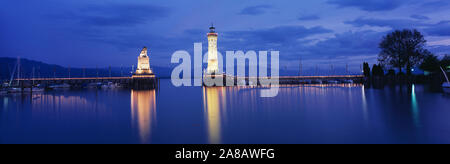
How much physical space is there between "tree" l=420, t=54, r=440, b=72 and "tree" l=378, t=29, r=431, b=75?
0.84 m

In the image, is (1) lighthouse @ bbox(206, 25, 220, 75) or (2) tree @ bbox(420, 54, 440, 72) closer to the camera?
(2) tree @ bbox(420, 54, 440, 72)

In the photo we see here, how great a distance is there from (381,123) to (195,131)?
962 centimetres

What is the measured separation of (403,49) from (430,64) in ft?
17.7

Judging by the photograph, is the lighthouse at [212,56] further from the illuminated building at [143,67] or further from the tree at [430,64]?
the tree at [430,64]

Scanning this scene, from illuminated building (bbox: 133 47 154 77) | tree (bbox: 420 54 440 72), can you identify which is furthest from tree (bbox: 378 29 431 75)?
illuminated building (bbox: 133 47 154 77)

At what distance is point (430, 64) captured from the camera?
5394 cm

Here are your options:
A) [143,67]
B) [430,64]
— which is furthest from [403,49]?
[143,67]

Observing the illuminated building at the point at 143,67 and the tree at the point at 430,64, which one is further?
the illuminated building at the point at 143,67

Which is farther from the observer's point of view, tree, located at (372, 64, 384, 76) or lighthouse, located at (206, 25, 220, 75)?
lighthouse, located at (206, 25, 220, 75)

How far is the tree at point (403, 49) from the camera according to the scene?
53.7 m

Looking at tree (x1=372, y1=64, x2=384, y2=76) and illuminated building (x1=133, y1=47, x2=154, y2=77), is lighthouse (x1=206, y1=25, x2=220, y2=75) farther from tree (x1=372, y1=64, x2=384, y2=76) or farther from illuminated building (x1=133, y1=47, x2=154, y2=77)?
tree (x1=372, y1=64, x2=384, y2=76)

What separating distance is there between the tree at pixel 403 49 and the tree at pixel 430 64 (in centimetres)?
84

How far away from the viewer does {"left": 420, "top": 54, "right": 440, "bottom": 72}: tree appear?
53812 mm

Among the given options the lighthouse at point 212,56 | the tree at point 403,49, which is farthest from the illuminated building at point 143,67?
the tree at point 403,49
